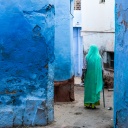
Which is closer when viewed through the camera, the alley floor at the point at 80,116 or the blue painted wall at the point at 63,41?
the alley floor at the point at 80,116

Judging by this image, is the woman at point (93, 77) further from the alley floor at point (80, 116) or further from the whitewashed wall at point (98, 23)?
the whitewashed wall at point (98, 23)

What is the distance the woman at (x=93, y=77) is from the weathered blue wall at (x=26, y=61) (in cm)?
198

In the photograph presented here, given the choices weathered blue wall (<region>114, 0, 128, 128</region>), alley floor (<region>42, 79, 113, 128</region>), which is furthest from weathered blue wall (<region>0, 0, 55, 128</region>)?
weathered blue wall (<region>114, 0, 128, 128</region>)

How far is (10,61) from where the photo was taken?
6.06 metres

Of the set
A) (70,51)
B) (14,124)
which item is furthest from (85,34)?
(14,124)

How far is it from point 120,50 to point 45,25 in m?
1.62

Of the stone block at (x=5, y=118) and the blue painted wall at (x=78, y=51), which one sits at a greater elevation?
the blue painted wall at (x=78, y=51)

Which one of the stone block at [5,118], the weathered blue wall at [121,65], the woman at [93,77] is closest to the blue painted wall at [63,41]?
the woman at [93,77]

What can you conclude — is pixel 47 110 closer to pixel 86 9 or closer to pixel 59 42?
pixel 59 42

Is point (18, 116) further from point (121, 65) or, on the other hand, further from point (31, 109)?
point (121, 65)

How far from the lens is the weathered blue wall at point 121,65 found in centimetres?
504

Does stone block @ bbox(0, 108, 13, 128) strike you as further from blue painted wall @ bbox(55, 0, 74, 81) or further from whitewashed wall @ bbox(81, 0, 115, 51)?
whitewashed wall @ bbox(81, 0, 115, 51)

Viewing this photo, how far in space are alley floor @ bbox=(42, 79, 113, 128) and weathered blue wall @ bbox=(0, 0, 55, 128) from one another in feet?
1.83

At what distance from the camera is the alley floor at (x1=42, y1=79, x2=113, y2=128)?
6434 millimetres
